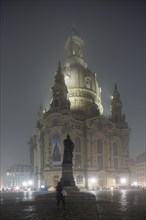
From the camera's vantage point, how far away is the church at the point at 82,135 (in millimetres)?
89188

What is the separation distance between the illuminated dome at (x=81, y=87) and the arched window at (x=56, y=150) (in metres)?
17.7

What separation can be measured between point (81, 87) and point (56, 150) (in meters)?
29.2

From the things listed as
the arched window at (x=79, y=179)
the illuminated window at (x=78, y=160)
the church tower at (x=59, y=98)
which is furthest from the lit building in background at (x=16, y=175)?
the arched window at (x=79, y=179)

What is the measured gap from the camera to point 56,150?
289 feet

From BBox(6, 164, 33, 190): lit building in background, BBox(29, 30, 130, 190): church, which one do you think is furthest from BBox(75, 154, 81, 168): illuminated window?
BBox(6, 164, 33, 190): lit building in background

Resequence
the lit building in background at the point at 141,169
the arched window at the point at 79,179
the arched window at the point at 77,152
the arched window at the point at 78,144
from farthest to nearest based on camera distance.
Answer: the lit building in background at the point at 141,169 < the arched window at the point at 78,144 < the arched window at the point at 77,152 < the arched window at the point at 79,179

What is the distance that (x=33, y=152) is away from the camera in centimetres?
11762

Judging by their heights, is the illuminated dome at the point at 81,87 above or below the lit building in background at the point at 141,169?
above

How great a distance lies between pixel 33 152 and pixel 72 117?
31.9 metres

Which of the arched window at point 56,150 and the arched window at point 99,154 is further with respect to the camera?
the arched window at point 99,154

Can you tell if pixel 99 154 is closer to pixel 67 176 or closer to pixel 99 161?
pixel 99 161

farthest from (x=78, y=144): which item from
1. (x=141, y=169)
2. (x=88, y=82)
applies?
(x=141, y=169)

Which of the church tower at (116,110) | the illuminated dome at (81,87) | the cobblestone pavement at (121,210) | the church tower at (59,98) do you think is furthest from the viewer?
the church tower at (116,110)

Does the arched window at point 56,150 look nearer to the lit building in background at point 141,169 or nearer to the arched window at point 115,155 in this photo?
the arched window at point 115,155
